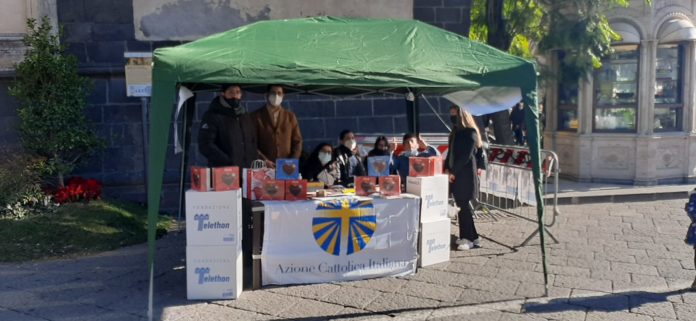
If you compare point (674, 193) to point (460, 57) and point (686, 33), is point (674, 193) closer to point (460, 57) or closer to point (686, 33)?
point (686, 33)

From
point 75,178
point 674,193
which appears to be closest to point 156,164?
point 75,178

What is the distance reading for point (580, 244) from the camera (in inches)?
338

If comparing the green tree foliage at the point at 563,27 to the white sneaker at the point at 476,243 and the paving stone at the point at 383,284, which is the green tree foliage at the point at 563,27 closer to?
the white sneaker at the point at 476,243

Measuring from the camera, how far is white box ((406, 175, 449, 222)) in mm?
7219

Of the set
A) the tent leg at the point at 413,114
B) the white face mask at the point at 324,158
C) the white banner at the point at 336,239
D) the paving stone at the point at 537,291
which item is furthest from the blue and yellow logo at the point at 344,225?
the tent leg at the point at 413,114

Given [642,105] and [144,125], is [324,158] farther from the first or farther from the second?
[642,105]

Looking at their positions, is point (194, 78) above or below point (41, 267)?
above

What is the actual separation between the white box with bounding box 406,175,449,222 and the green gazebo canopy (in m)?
1.24

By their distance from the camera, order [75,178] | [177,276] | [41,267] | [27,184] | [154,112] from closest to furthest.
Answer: [154,112], [177,276], [41,267], [27,184], [75,178]

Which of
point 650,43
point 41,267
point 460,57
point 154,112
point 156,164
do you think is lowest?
point 41,267

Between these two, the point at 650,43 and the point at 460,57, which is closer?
the point at 460,57

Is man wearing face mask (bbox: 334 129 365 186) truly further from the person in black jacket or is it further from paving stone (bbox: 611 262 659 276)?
paving stone (bbox: 611 262 659 276)

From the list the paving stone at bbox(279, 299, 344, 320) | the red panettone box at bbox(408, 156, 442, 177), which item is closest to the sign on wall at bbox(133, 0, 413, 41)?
the red panettone box at bbox(408, 156, 442, 177)

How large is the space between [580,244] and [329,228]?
3.72 m
